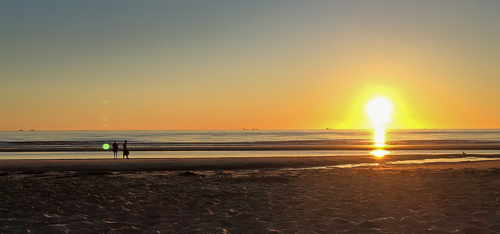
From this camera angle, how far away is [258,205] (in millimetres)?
10727

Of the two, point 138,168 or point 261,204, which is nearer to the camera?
point 261,204

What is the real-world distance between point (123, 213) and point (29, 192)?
628 centimetres

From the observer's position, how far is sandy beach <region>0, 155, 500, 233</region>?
26.7 feet

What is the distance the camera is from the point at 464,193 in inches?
472

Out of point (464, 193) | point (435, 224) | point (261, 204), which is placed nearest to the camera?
point (435, 224)

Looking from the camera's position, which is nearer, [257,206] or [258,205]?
[257,206]

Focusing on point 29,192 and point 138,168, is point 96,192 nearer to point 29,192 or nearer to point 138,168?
point 29,192

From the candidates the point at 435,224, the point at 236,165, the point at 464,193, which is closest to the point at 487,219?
the point at 435,224

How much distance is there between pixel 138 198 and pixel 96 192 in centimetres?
255

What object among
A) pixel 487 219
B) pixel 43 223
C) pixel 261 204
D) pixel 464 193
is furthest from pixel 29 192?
pixel 464 193

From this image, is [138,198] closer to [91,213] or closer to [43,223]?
[91,213]

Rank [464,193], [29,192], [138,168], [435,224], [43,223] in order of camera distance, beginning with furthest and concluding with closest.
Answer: [138,168] → [29,192] → [464,193] → [43,223] → [435,224]

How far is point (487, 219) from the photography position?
27.5 ft

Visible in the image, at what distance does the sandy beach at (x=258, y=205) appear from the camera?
8.13m
